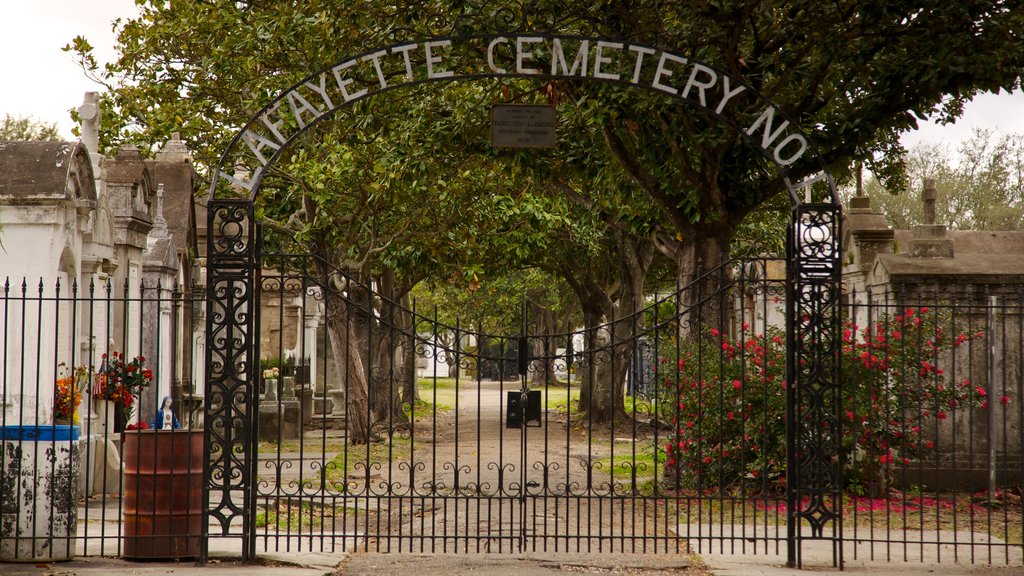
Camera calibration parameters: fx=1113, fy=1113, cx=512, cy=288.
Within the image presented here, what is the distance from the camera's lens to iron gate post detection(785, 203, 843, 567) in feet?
31.6

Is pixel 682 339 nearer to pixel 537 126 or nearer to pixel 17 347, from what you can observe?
pixel 537 126

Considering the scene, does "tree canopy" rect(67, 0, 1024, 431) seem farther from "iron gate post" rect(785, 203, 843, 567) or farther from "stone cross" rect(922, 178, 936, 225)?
"stone cross" rect(922, 178, 936, 225)

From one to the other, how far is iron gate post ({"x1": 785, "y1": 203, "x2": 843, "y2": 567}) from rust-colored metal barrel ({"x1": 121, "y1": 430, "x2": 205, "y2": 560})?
512 centimetres

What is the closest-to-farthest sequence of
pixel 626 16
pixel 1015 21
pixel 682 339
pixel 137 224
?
pixel 1015 21, pixel 626 16, pixel 682 339, pixel 137 224

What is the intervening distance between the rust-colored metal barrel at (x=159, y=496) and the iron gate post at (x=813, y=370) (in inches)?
201

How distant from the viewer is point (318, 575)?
906 cm

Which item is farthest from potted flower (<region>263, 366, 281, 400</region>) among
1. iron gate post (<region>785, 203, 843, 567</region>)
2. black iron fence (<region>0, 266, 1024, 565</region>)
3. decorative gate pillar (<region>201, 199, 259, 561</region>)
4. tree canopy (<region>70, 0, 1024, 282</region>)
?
iron gate post (<region>785, 203, 843, 567</region>)

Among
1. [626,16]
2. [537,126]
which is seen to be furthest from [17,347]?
[626,16]

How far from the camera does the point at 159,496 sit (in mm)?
9523

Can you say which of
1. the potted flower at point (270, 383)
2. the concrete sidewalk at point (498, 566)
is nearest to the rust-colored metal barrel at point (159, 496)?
the concrete sidewalk at point (498, 566)

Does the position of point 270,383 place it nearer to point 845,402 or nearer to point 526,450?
point 526,450

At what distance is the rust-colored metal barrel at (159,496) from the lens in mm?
9477

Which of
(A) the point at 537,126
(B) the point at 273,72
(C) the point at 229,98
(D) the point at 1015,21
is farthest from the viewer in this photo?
(C) the point at 229,98

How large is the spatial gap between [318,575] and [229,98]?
A: 14.6m
